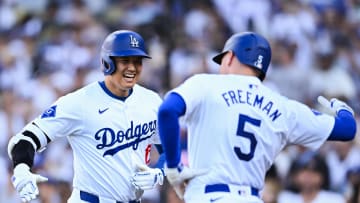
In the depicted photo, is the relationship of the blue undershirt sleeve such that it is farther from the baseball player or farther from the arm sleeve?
the baseball player

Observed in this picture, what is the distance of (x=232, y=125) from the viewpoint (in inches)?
226

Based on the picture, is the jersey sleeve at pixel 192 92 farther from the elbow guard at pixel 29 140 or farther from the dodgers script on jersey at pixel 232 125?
the elbow guard at pixel 29 140

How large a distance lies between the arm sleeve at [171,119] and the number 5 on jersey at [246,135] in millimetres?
347

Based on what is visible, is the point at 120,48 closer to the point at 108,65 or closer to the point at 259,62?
the point at 108,65

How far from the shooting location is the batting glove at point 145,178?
666cm

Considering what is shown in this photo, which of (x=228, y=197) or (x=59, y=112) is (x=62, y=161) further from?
(x=228, y=197)

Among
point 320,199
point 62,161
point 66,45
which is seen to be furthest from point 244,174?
point 66,45

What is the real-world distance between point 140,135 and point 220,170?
123 cm

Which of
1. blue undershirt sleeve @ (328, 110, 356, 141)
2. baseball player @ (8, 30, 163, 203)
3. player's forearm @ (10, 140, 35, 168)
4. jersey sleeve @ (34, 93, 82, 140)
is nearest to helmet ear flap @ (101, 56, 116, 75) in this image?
baseball player @ (8, 30, 163, 203)

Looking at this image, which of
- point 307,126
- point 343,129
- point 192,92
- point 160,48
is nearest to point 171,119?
point 192,92

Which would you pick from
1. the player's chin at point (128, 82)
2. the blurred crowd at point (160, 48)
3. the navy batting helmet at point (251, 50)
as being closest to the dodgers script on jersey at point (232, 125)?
the navy batting helmet at point (251, 50)

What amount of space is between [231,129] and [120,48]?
1355 mm

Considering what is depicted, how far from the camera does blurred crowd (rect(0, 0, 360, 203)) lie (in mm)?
11109

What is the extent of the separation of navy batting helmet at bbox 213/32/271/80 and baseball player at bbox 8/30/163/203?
3.18 ft
